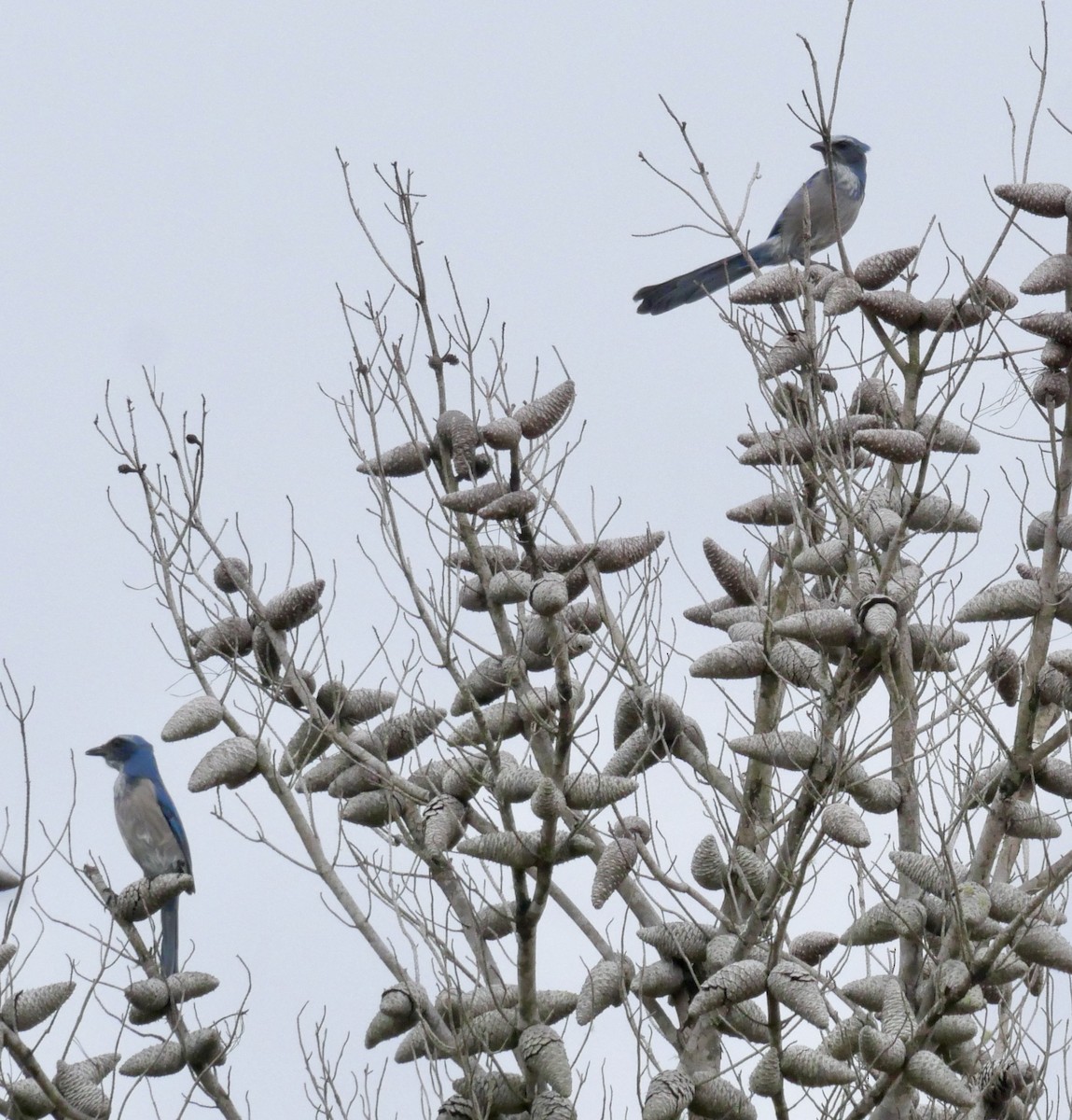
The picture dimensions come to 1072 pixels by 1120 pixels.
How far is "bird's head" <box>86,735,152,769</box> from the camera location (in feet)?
24.4

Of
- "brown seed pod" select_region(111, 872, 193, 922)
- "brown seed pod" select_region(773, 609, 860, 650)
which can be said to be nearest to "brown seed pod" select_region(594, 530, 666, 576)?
"brown seed pod" select_region(773, 609, 860, 650)

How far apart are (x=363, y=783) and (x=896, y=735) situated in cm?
199

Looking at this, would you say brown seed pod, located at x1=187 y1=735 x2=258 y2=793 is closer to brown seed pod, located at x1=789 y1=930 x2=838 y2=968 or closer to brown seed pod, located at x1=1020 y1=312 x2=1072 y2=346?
brown seed pod, located at x1=789 y1=930 x2=838 y2=968

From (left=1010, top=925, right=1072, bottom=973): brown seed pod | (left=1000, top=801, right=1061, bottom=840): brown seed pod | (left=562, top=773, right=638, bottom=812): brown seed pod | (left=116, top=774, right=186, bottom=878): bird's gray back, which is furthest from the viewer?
(left=116, top=774, right=186, bottom=878): bird's gray back

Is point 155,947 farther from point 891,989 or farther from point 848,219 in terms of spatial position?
point 848,219

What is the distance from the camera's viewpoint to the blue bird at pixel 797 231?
26.1 ft

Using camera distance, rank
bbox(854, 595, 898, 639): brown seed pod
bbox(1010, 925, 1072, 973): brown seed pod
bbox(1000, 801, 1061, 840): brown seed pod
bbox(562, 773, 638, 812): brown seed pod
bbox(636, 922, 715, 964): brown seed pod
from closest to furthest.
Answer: bbox(1010, 925, 1072, 973): brown seed pod
bbox(562, 773, 638, 812): brown seed pod
bbox(854, 595, 898, 639): brown seed pod
bbox(636, 922, 715, 964): brown seed pod
bbox(1000, 801, 1061, 840): brown seed pod

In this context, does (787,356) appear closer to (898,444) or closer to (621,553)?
(898,444)

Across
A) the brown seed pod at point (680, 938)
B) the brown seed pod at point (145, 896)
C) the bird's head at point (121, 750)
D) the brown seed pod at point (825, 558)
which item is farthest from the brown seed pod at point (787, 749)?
the bird's head at point (121, 750)

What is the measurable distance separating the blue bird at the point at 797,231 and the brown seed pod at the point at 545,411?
209 centimetres

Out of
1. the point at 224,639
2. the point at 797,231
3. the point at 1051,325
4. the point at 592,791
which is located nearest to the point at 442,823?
the point at 592,791

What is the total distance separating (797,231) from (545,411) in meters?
3.51

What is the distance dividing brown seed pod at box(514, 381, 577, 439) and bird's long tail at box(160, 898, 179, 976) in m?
2.44

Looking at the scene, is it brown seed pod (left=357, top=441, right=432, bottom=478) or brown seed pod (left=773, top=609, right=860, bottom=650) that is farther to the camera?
brown seed pod (left=357, top=441, right=432, bottom=478)
